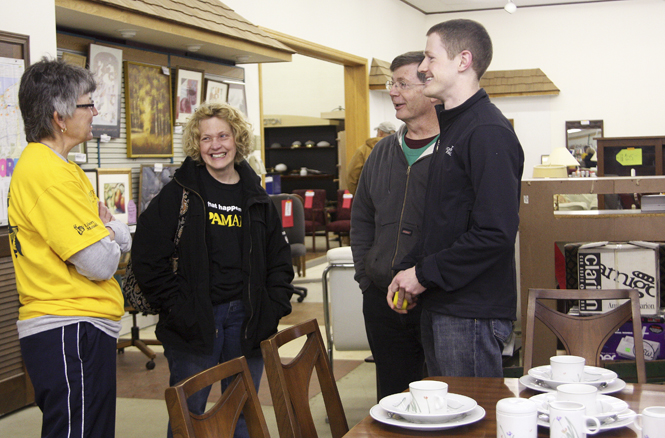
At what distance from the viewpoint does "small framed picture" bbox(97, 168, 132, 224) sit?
513 centimetres

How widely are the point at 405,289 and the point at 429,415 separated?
63 cm

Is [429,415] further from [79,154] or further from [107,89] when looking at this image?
[107,89]

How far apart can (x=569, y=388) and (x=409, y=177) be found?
1194 millimetres

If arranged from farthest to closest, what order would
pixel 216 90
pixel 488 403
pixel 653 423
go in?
pixel 216 90 → pixel 488 403 → pixel 653 423

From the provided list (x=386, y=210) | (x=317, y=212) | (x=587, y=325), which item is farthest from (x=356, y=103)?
(x=587, y=325)

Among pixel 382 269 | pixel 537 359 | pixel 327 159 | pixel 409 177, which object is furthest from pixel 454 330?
pixel 327 159

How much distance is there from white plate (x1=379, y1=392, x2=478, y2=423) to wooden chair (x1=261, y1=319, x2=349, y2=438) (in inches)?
12.6

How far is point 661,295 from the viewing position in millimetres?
3281

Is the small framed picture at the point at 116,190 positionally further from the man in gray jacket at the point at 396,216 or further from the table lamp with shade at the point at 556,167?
the table lamp with shade at the point at 556,167

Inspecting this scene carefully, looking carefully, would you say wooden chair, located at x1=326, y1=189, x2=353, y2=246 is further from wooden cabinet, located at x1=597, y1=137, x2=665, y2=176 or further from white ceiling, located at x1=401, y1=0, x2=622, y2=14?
white ceiling, located at x1=401, y1=0, x2=622, y2=14

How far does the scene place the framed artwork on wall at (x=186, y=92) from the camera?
5.96 meters

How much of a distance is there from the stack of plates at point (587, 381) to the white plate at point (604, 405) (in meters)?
0.12

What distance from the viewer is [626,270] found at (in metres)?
3.12

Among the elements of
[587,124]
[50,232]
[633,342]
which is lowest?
[633,342]
